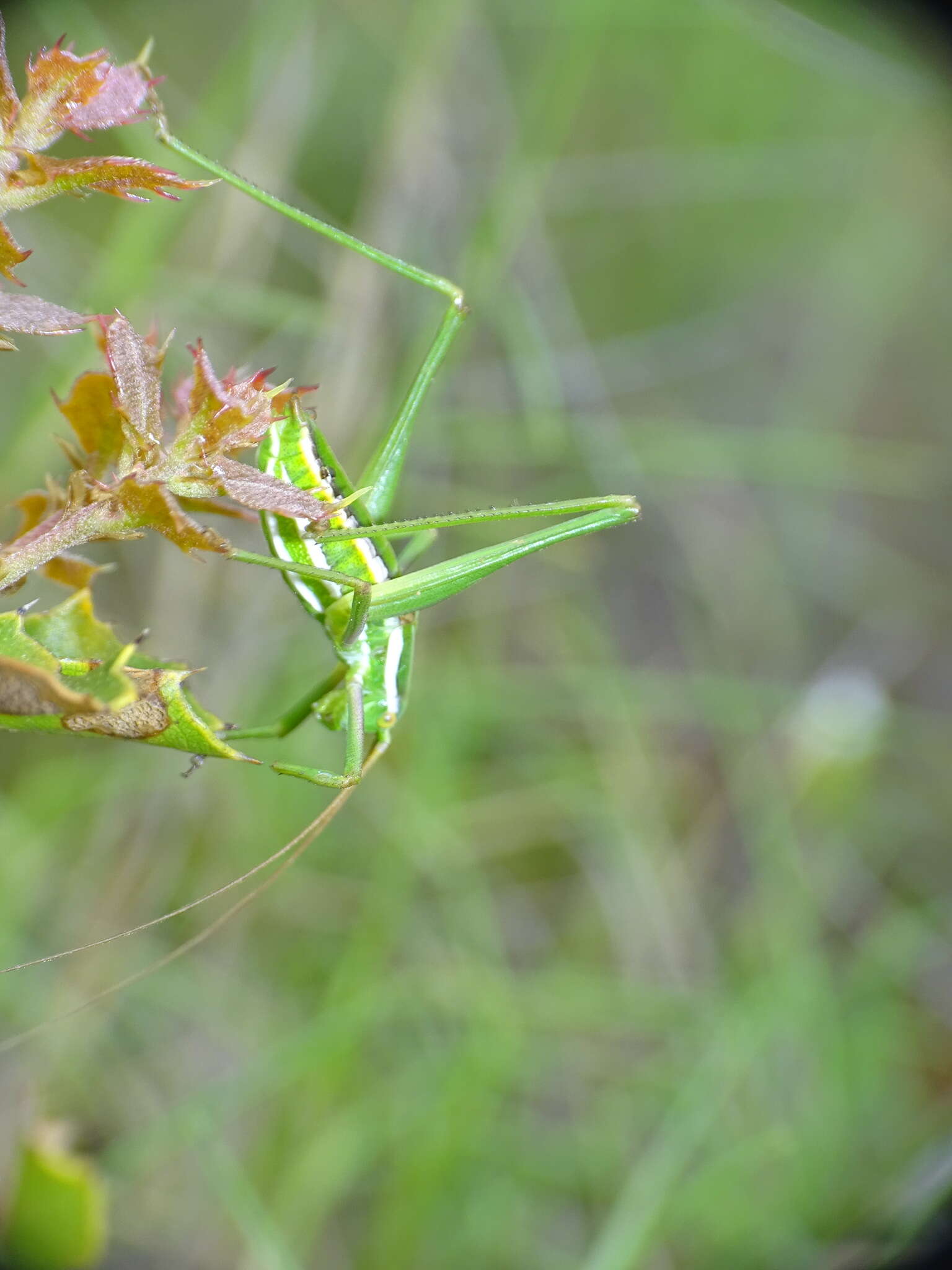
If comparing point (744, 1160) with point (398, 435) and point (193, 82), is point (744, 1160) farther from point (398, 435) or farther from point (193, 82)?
point (193, 82)

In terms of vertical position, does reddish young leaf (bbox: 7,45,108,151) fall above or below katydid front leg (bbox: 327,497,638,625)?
above

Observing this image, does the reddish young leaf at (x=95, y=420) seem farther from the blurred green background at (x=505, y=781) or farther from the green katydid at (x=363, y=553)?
the blurred green background at (x=505, y=781)

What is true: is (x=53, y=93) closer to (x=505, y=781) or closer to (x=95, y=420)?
(x=95, y=420)

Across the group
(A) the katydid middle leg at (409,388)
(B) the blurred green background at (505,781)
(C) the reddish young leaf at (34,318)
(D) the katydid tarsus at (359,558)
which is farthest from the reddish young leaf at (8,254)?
(B) the blurred green background at (505,781)

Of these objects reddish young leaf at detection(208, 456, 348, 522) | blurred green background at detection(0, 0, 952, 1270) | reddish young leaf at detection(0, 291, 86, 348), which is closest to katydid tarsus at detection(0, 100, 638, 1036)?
reddish young leaf at detection(208, 456, 348, 522)

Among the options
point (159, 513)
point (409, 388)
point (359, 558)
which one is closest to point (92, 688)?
point (159, 513)

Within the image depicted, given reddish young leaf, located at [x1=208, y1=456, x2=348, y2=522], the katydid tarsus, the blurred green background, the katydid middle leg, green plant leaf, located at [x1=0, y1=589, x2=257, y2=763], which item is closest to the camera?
green plant leaf, located at [x1=0, y1=589, x2=257, y2=763]

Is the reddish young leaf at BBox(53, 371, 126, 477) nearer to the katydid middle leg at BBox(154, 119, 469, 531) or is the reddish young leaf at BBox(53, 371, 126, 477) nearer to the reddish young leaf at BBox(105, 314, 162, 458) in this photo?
the reddish young leaf at BBox(105, 314, 162, 458)
